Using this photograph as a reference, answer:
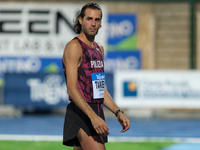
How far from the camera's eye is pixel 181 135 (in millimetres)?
10445

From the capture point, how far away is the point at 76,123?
3.79 meters

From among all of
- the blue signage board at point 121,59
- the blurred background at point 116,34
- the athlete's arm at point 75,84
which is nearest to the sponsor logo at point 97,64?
the athlete's arm at point 75,84

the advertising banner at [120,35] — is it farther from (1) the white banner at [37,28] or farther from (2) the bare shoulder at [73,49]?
(2) the bare shoulder at [73,49]

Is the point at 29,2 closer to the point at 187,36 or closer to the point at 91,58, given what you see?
the point at 187,36

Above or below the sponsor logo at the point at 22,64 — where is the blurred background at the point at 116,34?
above

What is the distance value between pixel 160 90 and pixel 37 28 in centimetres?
624

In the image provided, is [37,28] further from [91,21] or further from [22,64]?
[91,21]

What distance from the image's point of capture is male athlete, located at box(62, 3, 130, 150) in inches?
144

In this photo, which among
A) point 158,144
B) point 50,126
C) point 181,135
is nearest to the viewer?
point 158,144

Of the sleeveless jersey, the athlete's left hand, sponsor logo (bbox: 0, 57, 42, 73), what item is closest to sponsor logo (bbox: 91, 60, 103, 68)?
the sleeveless jersey

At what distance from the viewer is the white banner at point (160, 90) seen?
47.6 ft

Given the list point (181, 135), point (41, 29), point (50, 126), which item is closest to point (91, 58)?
point (181, 135)

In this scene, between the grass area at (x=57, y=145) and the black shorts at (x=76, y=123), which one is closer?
the black shorts at (x=76, y=123)

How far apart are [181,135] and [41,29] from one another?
31.0ft
